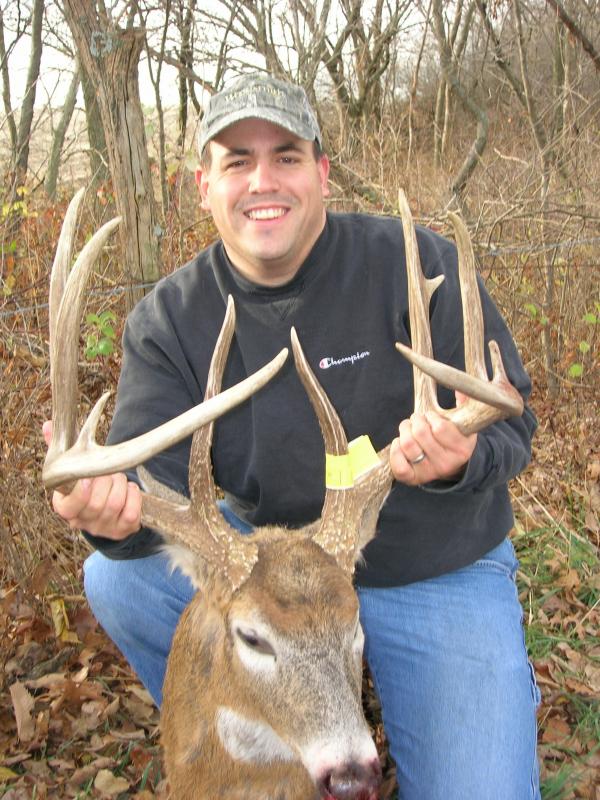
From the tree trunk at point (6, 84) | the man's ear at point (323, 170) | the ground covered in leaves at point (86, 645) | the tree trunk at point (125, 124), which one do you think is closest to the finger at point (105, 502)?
the ground covered in leaves at point (86, 645)

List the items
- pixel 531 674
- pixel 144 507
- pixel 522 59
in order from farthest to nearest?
pixel 522 59 → pixel 531 674 → pixel 144 507

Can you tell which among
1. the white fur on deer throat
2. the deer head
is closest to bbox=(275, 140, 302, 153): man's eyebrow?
the deer head

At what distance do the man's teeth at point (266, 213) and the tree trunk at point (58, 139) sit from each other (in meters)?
6.26

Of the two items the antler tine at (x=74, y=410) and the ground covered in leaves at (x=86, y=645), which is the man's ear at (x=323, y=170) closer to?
the antler tine at (x=74, y=410)

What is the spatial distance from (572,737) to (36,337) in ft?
11.9

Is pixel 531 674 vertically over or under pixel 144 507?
under

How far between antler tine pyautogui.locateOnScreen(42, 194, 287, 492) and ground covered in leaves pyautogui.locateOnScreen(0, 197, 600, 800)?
1.68 meters

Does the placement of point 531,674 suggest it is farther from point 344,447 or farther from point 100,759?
point 100,759

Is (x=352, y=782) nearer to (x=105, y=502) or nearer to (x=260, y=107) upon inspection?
(x=105, y=502)

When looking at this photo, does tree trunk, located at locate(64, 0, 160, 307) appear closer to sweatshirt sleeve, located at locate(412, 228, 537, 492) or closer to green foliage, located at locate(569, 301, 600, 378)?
sweatshirt sleeve, located at locate(412, 228, 537, 492)

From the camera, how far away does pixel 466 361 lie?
271cm

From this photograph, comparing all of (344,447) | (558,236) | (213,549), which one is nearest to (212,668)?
(213,549)

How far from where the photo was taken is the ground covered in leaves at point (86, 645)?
3.43 meters

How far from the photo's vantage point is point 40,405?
Answer: 4535 mm
